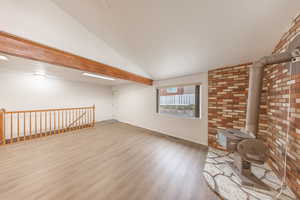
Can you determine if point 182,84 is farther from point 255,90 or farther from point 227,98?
point 255,90

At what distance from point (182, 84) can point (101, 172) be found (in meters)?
3.16

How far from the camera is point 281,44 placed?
155 cm

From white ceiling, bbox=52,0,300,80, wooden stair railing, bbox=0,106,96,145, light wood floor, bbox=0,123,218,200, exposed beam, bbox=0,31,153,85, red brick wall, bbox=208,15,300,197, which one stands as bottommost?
light wood floor, bbox=0,123,218,200

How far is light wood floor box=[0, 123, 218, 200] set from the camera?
53.9 inches

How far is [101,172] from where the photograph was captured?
1.78m

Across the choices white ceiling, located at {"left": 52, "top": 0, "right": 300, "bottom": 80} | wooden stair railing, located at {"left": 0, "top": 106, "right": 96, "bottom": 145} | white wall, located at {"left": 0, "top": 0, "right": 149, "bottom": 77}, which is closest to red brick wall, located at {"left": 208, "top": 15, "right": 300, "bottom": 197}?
white ceiling, located at {"left": 52, "top": 0, "right": 300, "bottom": 80}

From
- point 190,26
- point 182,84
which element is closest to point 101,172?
point 190,26

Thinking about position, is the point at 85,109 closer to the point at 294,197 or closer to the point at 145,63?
the point at 145,63

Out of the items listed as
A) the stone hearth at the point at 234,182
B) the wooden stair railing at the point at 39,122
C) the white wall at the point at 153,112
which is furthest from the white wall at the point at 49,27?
the stone hearth at the point at 234,182

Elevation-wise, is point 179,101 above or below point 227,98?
below

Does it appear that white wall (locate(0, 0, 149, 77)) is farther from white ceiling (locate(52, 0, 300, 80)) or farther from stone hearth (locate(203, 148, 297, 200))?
stone hearth (locate(203, 148, 297, 200))

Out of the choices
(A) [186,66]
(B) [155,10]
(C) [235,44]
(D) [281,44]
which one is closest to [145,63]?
(A) [186,66]

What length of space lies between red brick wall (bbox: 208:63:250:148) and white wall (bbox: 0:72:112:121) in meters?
5.52

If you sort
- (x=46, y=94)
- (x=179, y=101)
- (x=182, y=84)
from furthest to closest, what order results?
(x=46, y=94)
(x=179, y=101)
(x=182, y=84)
